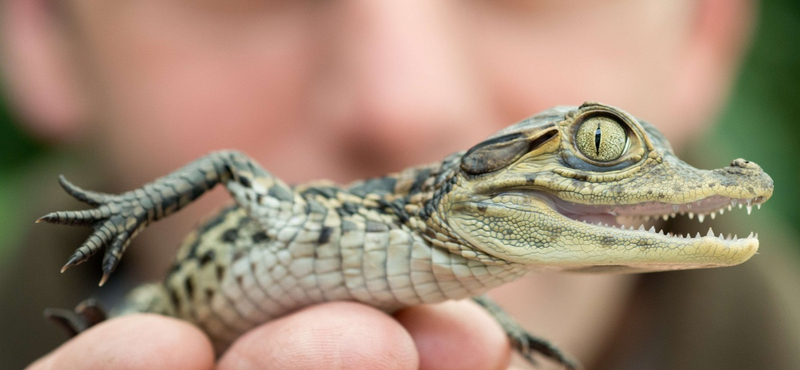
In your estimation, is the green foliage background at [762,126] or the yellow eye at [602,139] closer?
the yellow eye at [602,139]

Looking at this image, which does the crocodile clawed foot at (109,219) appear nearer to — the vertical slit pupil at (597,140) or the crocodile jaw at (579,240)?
the crocodile jaw at (579,240)

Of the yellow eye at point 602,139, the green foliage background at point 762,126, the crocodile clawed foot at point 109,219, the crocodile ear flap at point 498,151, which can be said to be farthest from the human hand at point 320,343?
the green foliage background at point 762,126

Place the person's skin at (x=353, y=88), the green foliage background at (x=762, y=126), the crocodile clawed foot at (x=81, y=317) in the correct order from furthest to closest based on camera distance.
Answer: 1. the green foliage background at (x=762, y=126)
2. the crocodile clawed foot at (x=81, y=317)
3. the person's skin at (x=353, y=88)

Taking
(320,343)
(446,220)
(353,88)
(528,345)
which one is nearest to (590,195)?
(446,220)

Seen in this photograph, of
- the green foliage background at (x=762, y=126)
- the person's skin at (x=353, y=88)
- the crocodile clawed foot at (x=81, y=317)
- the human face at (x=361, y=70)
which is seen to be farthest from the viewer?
the green foliage background at (x=762, y=126)

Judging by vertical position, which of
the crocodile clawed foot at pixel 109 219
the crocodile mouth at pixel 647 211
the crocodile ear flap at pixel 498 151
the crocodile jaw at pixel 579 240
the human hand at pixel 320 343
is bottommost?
the human hand at pixel 320 343

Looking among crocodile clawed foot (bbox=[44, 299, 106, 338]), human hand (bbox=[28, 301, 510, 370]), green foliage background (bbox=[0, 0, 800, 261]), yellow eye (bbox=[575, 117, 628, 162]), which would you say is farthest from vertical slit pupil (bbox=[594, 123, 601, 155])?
green foliage background (bbox=[0, 0, 800, 261])

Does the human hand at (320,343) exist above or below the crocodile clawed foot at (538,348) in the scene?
above

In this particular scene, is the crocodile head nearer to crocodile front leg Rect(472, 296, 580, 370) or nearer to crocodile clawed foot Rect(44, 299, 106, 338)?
crocodile front leg Rect(472, 296, 580, 370)
